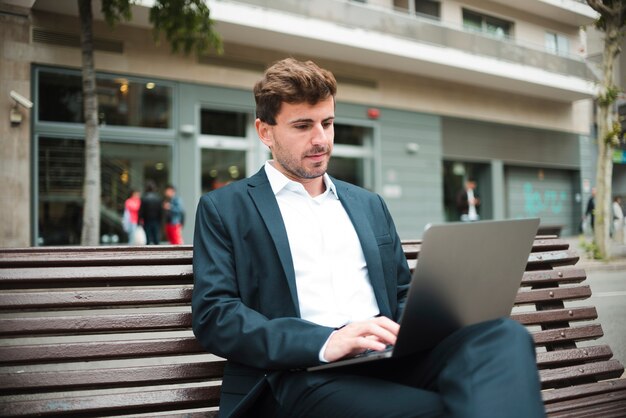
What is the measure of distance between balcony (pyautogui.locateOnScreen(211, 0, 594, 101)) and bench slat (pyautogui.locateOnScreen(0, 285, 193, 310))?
12.2 meters

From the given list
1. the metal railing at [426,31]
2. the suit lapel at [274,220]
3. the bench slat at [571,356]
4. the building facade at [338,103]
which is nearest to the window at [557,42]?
the building facade at [338,103]

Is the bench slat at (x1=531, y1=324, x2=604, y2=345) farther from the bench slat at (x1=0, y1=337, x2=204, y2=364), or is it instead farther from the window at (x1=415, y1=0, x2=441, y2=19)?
the window at (x1=415, y1=0, x2=441, y2=19)

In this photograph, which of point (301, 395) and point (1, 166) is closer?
point (301, 395)

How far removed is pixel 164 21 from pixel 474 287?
9.10m

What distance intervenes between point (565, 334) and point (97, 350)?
2.01m

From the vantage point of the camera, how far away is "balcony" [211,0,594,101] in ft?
47.8

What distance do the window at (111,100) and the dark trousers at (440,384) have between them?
1278cm

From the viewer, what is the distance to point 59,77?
1337cm

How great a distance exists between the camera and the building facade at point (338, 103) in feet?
42.9

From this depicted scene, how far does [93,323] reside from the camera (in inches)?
86.1

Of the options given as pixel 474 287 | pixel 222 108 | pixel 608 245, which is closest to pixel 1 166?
pixel 222 108

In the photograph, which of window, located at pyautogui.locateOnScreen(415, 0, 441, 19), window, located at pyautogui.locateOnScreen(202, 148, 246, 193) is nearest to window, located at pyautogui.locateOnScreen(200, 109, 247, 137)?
window, located at pyautogui.locateOnScreen(202, 148, 246, 193)

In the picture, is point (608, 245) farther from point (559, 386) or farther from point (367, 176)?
point (559, 386)

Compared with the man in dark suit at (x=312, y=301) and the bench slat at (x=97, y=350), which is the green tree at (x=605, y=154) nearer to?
the man in dark suit at (x=312, y=301)
